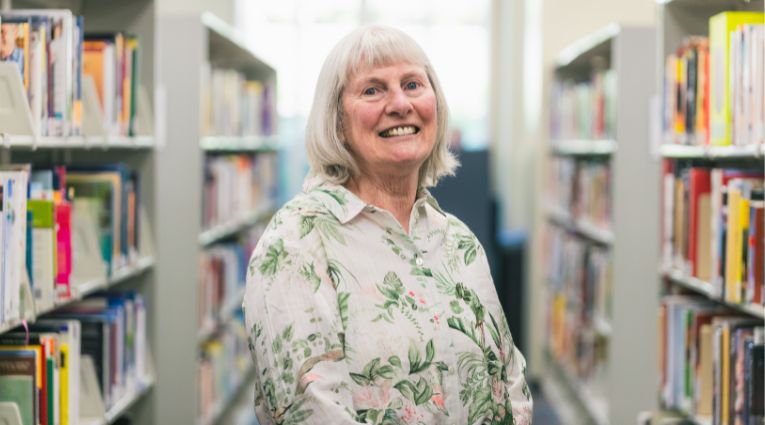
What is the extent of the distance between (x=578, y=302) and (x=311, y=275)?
404 centimetres

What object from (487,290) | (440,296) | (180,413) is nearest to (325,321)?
(440,296)

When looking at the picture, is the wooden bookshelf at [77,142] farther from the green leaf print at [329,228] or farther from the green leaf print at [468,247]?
the green leaf print at [468,247]

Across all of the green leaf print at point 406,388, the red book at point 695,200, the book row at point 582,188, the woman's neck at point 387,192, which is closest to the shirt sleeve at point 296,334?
the green leaf print at point 406,388

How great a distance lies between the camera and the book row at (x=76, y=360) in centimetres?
252

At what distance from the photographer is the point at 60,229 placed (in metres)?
2.81

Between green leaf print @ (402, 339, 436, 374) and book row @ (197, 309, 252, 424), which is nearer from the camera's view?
green leaf print @ (402, 339, 436, 374)

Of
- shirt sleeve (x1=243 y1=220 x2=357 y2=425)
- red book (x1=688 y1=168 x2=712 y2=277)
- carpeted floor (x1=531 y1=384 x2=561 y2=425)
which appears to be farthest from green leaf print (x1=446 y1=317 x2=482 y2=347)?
carpeted floor (x1=531 y1=384 x2=561 y2=425)

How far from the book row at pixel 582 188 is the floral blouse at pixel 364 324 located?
3.21 meters

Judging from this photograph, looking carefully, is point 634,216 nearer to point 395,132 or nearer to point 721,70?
point 721,70

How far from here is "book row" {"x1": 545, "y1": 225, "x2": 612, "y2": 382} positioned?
5281 millimetres

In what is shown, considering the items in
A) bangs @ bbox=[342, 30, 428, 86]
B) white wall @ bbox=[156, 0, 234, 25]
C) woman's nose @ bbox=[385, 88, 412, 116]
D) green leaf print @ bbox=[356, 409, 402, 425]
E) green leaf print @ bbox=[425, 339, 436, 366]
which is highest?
white wall @ bbox=[156, 0, 234, 25]

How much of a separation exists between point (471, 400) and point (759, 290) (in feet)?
3.48

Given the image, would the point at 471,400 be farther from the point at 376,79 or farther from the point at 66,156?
the point at 66,156

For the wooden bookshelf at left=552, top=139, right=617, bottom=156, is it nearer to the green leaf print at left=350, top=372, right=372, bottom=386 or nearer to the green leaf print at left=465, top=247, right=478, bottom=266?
the green leaf print at left=465, top=247, right=478, bottom=266
